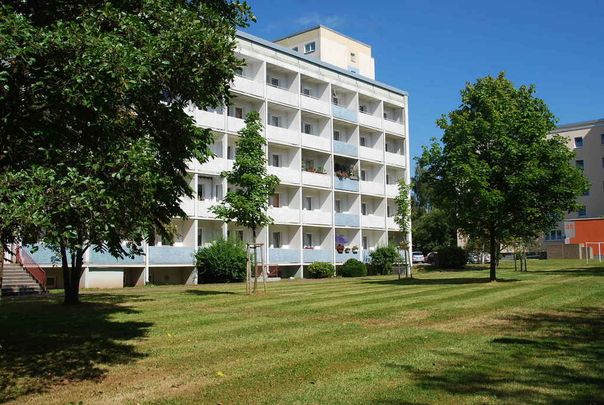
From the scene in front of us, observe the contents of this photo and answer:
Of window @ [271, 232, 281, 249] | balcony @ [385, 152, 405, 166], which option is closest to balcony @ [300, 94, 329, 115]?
balcony @ [385, 152, 405, 166]

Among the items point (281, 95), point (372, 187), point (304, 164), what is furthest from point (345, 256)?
point (281, 95)

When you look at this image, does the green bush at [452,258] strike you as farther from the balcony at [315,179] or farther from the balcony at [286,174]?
the balcony at [286,174]

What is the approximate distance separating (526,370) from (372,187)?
150 feet

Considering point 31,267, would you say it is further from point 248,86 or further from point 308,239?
point 308,239

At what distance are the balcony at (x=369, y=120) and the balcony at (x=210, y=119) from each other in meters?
16.8

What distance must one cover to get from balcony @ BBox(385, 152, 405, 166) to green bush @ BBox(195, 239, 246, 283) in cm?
2279

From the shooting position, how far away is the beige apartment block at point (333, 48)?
57.3m

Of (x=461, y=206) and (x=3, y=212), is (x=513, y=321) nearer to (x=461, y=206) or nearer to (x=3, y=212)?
(x=3, y=212)

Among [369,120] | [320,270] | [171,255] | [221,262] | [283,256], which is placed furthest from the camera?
[369,120]

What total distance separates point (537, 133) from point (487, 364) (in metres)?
21.0

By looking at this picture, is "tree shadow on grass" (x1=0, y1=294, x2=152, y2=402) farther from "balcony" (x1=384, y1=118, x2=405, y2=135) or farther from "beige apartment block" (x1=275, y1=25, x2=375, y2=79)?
"beige apartment block" (x1=275, y1=25, x2=375, y2=79)

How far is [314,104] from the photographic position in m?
48.3

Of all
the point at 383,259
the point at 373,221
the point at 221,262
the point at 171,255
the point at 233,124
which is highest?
the point at 233,124

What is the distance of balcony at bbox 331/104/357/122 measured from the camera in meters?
50.1
